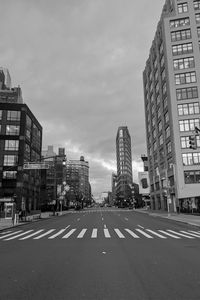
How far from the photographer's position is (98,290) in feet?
20.1

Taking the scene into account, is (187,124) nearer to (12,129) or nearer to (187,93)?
(187,93)

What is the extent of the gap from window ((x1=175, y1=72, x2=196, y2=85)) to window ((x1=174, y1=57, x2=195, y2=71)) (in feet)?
5.80

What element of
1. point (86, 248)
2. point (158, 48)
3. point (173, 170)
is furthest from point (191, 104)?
point (86, 248)

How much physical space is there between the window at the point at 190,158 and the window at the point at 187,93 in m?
13.1

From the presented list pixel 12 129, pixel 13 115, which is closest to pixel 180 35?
pixel 13 115

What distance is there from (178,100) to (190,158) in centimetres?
Result: 1357

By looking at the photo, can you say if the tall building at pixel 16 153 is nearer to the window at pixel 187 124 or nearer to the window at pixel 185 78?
the window at pixel 187 124

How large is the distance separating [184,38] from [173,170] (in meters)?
31.9

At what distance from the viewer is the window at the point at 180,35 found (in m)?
65.3

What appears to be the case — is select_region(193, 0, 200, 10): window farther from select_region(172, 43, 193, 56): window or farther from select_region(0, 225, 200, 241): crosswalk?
select_region(0, 225, 200, 241): crosswalk

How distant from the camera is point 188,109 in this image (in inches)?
2422

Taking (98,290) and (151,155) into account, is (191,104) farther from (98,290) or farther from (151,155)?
(98,290)

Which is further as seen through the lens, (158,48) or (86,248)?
(158,48)

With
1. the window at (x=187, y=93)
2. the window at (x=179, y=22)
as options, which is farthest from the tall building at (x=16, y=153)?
the window at (x=179, y=22)
